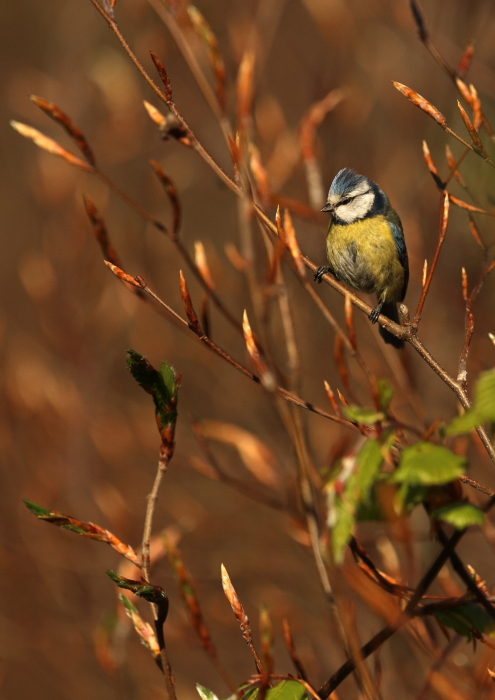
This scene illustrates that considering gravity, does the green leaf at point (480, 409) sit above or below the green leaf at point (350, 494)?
above

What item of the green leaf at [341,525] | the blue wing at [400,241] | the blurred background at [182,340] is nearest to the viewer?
the green leaf at [341,525]

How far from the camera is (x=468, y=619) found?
125 centimetres

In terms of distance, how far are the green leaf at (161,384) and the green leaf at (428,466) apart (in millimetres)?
498

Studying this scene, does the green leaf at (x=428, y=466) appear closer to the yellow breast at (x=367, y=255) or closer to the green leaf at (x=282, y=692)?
the green leaf at (x=282, y=692)

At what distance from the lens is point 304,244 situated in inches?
165

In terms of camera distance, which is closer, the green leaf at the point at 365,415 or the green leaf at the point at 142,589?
the green leaf at the point at 365,415

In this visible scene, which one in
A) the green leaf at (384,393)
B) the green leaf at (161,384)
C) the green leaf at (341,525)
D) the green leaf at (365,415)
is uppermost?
the green leaf at (384,393)

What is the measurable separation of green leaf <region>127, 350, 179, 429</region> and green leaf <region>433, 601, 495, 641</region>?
0.62m

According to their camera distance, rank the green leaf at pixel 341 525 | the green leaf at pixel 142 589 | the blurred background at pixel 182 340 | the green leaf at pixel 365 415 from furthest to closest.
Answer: the blurred background at pixel 182 340, the green leaf at pixel 142 589, the green leaf at pixel 365 415, the green leaf at pixel 341 525

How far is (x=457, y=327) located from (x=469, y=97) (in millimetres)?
2814

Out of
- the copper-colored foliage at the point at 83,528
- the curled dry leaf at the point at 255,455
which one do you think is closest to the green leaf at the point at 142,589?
the copper-colored foliage at the point at 83,528

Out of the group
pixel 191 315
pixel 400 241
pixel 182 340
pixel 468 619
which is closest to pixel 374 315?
pixel 400 241

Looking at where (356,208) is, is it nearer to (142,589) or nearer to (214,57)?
(214,57)

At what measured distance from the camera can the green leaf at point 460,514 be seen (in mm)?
996
